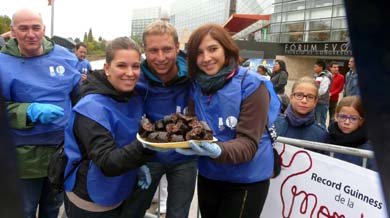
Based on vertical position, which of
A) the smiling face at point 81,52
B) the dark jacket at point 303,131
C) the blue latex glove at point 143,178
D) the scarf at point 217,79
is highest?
the smiling face at point 81,52

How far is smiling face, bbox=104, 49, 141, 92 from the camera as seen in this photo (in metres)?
2.00

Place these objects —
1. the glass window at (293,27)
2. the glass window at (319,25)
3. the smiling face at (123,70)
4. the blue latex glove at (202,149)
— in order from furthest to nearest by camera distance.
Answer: the glass window at (293,27) < the glass window at (319,25) < the smiling face at (123,70) < the blue latex glove at (202,149)

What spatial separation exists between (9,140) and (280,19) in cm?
3717

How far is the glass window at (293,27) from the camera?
32188 mm

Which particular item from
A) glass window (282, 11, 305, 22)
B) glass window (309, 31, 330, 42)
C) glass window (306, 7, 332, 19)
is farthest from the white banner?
glass window (282, 11, 305, 22)

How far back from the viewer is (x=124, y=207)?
227 centimetres

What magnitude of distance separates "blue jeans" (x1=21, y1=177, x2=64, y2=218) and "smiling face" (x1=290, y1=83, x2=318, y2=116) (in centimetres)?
191

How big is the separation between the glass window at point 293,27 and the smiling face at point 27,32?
104 feet

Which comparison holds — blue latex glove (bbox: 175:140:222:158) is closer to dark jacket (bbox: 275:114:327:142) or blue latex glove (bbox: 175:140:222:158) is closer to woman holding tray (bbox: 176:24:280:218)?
woman holding tray (bbox: 176:24:280:218)

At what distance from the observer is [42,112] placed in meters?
2.38

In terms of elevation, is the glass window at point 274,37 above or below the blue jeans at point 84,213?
above

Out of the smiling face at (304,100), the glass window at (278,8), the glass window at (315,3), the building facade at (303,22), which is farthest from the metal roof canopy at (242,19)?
the smiling face at (304,100)

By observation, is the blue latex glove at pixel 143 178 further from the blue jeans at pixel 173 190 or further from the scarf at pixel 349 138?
the scarf at pixel 349 138

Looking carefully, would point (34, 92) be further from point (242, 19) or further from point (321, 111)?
point (242, 19)
